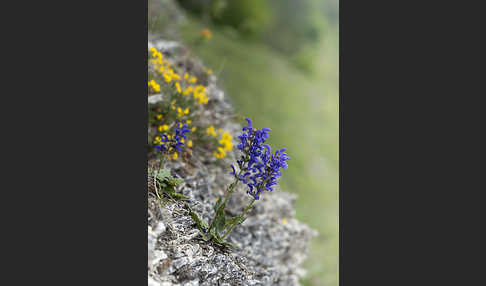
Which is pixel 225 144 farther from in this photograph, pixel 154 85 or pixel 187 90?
pixel 154 85

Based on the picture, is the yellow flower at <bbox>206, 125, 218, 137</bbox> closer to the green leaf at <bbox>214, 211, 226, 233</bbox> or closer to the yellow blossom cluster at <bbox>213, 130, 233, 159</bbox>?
the yellow blossom cluster at <bbox>213, 130, 233, 159</bbox>

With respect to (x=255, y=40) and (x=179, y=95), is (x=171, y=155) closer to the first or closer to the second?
(x=179, y=95)

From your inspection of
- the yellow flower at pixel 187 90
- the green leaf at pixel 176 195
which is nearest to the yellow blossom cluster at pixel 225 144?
the yellow flower at pixel 187 90

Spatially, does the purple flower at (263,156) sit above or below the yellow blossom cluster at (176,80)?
below

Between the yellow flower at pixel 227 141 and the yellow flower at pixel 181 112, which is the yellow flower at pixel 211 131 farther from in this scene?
the yellow flower at pixel 181 112

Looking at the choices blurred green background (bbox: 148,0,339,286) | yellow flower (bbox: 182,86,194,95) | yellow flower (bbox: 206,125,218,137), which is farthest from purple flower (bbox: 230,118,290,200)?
yellow flower (bbox: 182,86,194,95)

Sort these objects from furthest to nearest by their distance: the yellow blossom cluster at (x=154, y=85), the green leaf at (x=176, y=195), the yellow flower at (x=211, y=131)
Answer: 1. the yellow flower at (x=211, y=131)
2. the yellow blossom cluster at (x=154, y=85)
3. the green leaf at (x=176, y=195)

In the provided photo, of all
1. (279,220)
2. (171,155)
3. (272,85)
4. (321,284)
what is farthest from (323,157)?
(171,155)

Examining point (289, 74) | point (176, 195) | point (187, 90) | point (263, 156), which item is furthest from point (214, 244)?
point (289, 74)
